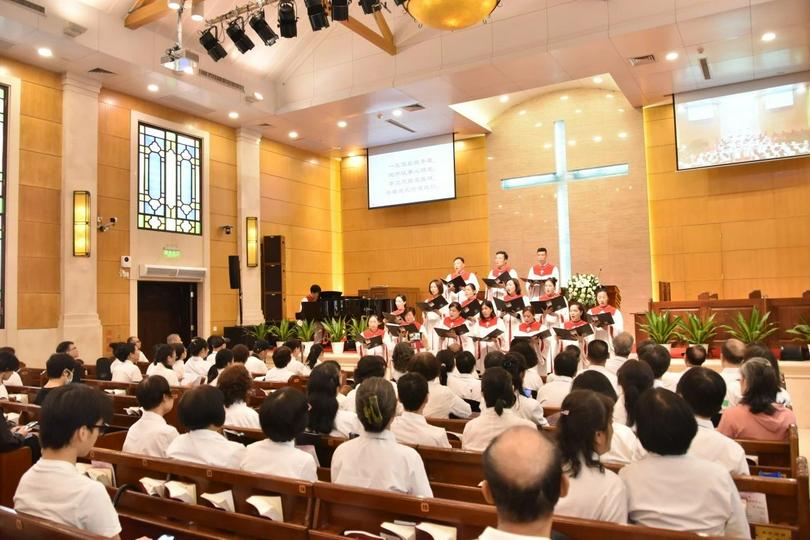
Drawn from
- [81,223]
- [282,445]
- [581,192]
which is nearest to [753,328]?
[581,192]

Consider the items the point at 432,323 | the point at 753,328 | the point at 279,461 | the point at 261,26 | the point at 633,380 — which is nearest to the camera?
the point at 279,461

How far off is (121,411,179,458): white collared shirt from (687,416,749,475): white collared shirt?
2478 mm

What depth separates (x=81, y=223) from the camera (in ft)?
31.2

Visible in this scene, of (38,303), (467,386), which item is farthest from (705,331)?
(38,303)

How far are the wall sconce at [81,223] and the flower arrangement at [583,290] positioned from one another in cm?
752

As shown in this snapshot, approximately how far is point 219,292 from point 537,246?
20.9 feet

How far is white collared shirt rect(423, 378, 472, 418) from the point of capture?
4.15 meters

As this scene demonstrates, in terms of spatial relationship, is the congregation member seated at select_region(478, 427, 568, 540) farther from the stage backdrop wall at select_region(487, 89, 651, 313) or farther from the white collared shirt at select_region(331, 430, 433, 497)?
the stage backdrop wall at select_region(487, 89, 651, 313)

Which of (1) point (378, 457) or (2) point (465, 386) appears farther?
(2) point (465, 386)

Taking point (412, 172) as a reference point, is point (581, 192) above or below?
below

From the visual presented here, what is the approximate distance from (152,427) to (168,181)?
8.81 m

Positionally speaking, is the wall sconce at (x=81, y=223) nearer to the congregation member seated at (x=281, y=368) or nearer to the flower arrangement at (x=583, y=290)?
the congregation member seated at (x=281, y=368)

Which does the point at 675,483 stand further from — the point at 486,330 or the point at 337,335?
the point at 337,335

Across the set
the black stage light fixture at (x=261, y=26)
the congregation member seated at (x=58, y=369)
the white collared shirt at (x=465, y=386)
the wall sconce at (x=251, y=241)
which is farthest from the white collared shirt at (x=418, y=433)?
the wall sconce at (x=251, y=241)
